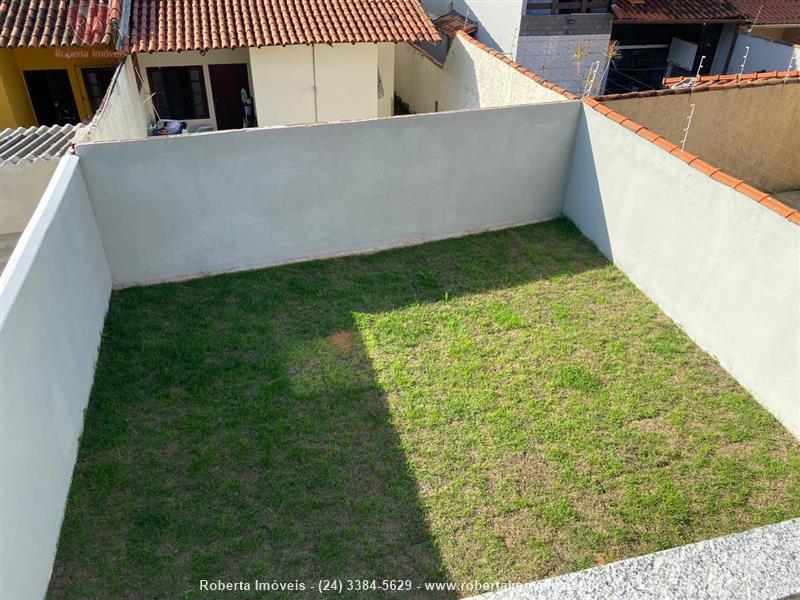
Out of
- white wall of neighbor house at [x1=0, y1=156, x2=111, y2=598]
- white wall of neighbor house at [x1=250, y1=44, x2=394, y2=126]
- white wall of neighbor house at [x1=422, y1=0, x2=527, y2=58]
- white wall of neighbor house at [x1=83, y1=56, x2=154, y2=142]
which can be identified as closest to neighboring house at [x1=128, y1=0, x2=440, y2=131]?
white wall of neighbor house at [x1=250, y1=44, x2=394, y2=126]

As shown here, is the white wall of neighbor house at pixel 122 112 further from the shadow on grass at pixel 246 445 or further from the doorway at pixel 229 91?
the shadow on grass at pixel 246 445

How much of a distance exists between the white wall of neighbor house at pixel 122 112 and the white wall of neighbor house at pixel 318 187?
843 mm

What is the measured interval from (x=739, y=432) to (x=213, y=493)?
573cm

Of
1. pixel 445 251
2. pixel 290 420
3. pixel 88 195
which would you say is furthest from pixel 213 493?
pixel 445 251

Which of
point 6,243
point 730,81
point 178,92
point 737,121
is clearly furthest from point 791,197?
point 6,243

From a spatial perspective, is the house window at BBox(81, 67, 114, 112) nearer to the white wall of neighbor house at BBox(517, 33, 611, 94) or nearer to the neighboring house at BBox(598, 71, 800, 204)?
the white wall of neighbor house at BBox(517, 33, 611, 94)

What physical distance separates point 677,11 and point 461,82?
7.19 m

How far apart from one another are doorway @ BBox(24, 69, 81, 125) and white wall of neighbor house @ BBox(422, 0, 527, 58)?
10.5 meters

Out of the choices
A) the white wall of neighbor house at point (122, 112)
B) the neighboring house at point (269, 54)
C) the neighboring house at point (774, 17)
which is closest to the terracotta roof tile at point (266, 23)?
the neighboring house at point (269, 54)

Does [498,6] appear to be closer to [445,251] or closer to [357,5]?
[357,5]

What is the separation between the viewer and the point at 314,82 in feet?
43.9

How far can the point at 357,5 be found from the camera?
13.9 meters

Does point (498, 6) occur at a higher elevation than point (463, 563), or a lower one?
higher

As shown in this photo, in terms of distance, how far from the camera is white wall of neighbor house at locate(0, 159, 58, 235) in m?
7.26
